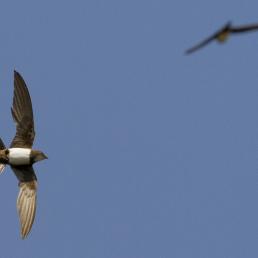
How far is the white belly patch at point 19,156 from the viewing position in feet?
31.1

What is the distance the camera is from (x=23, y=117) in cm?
972

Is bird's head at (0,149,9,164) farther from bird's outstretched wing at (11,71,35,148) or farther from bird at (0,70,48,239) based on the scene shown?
bird's outstretched wing at (11,71,35,148)

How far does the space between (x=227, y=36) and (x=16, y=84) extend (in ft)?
28.0

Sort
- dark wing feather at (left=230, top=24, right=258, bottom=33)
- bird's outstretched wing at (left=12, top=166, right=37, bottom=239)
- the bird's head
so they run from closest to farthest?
dark wing feather at (left=230, top=24, right=258, bottom=33) < the bird's head < bird's outstretched wing at (left=12, top=166, right=37, bottom=239)

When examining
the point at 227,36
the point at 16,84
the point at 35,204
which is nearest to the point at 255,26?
the point at 227,36

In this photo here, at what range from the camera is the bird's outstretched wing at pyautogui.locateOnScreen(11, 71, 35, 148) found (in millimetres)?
9477

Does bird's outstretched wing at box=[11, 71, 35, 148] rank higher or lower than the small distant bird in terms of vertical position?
higher

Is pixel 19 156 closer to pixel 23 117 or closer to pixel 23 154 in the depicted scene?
pixel 23 154

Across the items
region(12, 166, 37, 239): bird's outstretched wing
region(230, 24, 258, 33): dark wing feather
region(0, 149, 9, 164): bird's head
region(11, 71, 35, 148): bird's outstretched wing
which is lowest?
region(12, 166, 37, 239): bird's outstretched wing

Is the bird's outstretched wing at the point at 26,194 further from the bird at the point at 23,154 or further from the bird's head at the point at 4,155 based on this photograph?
the bird's head at the point at 4,155

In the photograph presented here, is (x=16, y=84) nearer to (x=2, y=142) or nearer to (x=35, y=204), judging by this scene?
(x=2, y=142)

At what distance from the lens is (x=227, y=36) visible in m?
1.10

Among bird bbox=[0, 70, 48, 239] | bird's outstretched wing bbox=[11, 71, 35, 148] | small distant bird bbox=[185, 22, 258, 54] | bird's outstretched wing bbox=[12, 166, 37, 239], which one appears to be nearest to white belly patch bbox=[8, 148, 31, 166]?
bird bbox=[0, 70, 48, 239]

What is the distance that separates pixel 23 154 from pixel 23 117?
599 millimetres
